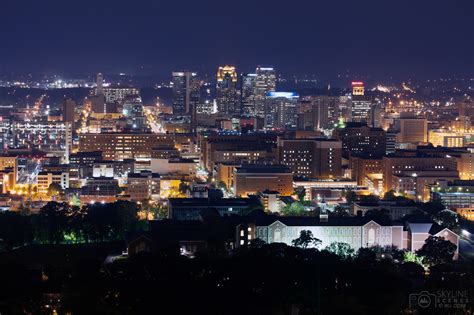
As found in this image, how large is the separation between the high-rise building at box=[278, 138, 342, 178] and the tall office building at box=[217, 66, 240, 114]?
58.7 ft

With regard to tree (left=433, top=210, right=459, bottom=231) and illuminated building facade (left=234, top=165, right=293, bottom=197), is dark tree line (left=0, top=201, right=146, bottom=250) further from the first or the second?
illuminated building facade (left=234, top=165, right=293, bottom=197)

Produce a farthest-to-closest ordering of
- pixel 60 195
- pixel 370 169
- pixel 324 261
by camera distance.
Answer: pixel 370 169, pixel 60 195, pixel 324 261

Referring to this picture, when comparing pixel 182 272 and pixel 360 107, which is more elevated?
pixel 360 107

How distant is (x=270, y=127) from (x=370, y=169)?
1428 centimetres

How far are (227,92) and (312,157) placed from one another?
19.7m

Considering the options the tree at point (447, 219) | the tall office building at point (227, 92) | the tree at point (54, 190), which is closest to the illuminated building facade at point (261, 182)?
the tree at point (54, 190)

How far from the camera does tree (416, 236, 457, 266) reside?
14.8m

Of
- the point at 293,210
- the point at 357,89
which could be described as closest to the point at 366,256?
the point at 293,210

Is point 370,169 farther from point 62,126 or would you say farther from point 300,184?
point 62,126

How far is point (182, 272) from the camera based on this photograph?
11859 millimetres

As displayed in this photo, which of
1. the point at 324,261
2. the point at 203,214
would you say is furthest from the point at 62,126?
the point at 324,261

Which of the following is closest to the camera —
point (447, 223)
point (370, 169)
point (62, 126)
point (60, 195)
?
point (447, 223)

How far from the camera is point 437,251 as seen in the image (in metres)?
14.9

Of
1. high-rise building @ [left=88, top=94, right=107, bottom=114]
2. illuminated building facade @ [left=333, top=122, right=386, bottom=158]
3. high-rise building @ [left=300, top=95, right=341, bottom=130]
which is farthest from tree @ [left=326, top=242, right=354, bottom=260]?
high-rise building @ [left=88, top=94, right=107, bottom=114]
